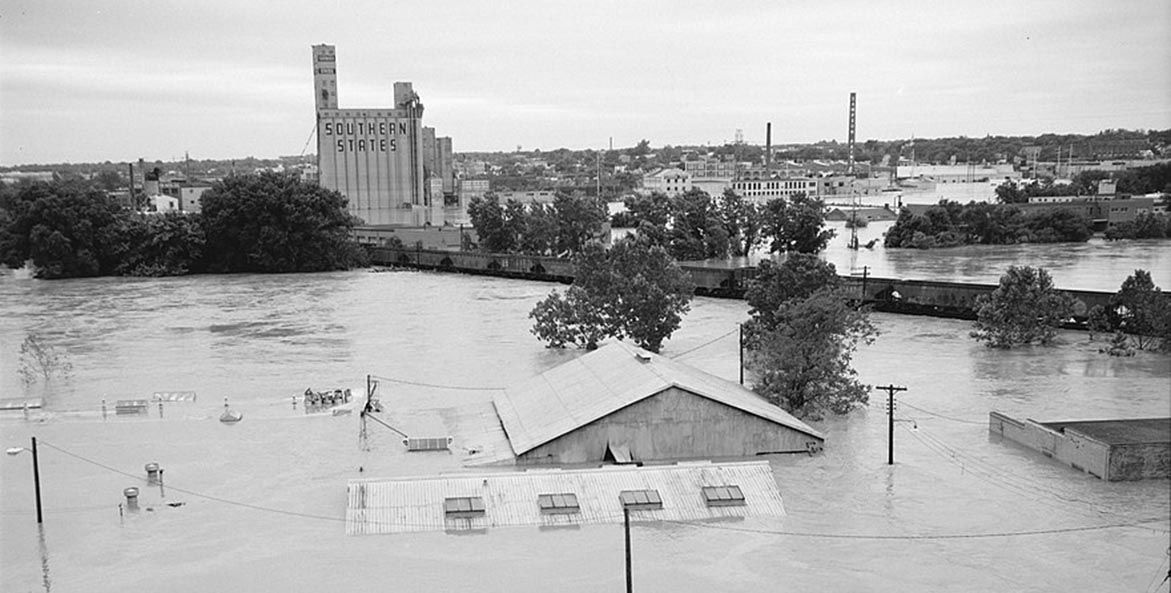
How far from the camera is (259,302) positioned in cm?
2892

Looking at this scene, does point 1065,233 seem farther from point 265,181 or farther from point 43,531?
point 43,531

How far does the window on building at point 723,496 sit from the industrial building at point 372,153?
39909 mm

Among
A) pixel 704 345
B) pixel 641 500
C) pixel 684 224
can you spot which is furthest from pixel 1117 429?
pixel 684 224

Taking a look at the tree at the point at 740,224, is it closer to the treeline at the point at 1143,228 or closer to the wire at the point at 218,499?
the treeline at the point at 1143,228

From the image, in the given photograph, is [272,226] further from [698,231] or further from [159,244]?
[698,231]

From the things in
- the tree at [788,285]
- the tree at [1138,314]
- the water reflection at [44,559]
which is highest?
the tree at [788,285]

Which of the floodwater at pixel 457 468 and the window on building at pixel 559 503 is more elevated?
the window on building at pixel 559 503

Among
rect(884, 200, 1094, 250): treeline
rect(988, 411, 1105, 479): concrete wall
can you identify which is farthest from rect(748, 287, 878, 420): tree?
rect(884, 200, 1094, 250): treeline

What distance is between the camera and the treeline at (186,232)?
34.1 m

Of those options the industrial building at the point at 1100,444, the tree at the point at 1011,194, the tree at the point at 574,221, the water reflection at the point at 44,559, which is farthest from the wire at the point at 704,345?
the tree at the point at 1011,194

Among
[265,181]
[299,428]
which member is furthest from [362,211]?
[299,428]

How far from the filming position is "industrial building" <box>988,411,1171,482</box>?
11828mm

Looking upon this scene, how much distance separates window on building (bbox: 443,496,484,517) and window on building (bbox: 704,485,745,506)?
238 cm

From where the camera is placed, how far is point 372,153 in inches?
1951
